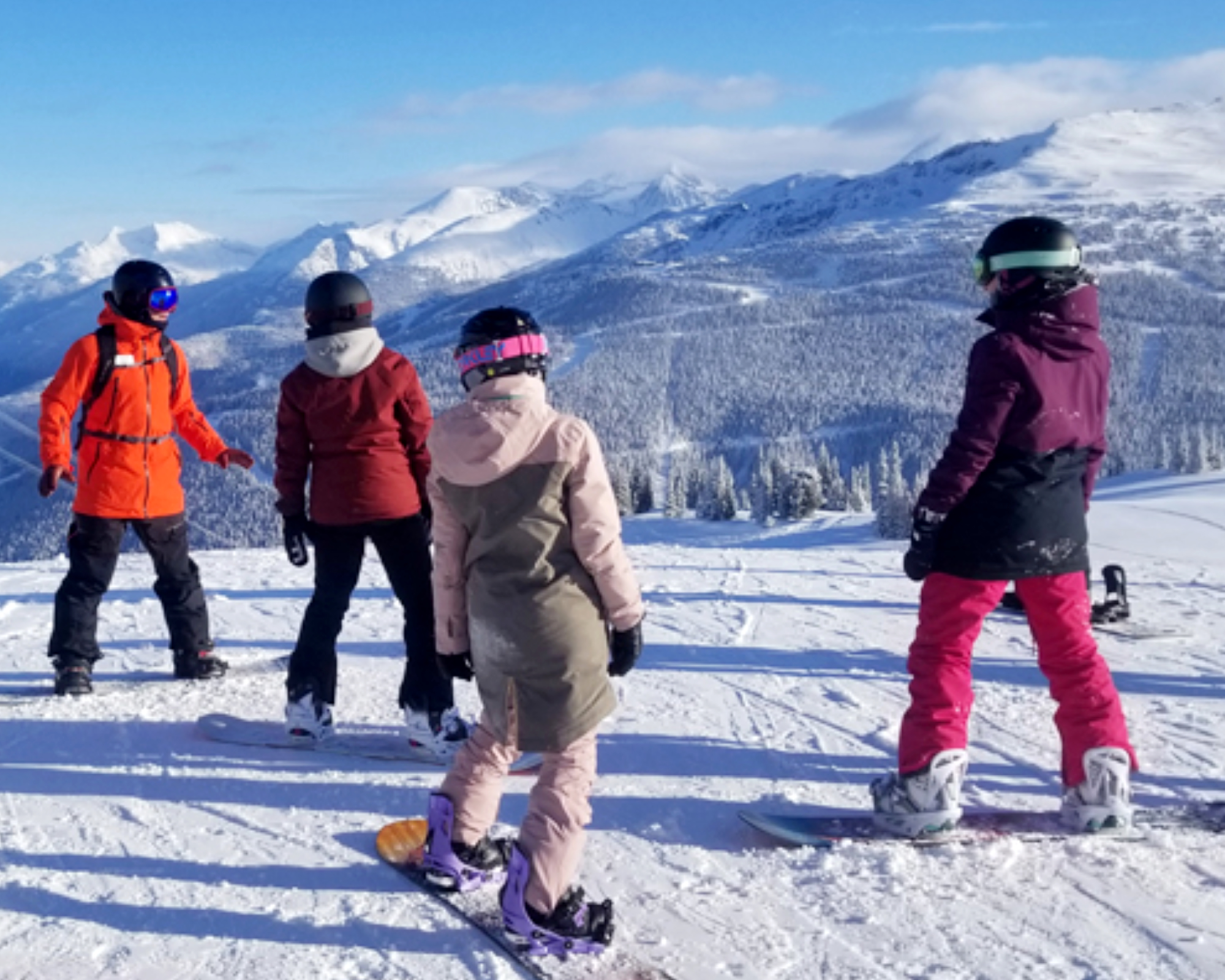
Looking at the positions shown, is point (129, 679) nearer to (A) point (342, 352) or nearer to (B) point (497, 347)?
(A) point (342, 352)

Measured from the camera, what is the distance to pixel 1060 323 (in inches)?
125

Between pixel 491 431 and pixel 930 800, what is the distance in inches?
72.1

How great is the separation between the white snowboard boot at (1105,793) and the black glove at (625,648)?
1.57 metres

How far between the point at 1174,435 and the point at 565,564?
106566 mm

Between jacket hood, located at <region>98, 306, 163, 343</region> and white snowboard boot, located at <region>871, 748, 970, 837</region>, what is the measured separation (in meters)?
3.77

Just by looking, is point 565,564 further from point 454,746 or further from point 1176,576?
point 1176,576

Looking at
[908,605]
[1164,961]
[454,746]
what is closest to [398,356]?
[454,746]

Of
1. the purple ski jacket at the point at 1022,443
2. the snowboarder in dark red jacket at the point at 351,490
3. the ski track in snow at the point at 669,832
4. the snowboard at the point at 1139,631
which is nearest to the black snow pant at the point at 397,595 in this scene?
the snowboarder in dark red jacket at the point at 351,490

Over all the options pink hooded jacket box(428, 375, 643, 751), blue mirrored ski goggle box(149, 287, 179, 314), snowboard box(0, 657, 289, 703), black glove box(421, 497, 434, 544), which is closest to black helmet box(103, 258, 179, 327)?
blue mirrored ski goggle box(149, 287, 179, 314)

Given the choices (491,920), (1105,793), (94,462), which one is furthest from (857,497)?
(491,920)

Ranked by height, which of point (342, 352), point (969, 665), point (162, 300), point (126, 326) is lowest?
point (969, 665)

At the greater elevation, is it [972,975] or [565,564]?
[565,564]

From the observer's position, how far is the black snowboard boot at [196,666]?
5.28 meters

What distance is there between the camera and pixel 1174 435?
315 feet
